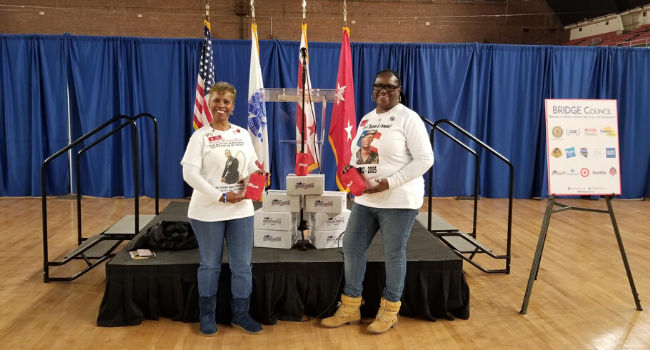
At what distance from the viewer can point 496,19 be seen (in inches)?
434

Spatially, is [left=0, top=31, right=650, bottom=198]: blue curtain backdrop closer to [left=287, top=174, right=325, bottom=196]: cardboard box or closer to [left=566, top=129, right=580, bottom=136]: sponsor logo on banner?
[left=287, top=174, right=325, bottom=196]: cardboard box

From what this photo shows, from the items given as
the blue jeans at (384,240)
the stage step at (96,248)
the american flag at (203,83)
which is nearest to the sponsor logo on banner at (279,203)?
the blue jeans at (384,240)

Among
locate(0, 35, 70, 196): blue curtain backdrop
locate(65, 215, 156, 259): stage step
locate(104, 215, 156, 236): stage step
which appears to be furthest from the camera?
locate(0, 35, 70, 196): blue curtain backdrop

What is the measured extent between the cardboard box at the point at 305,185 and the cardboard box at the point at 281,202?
8 cm

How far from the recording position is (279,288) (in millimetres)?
3176

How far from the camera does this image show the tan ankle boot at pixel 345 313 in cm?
301

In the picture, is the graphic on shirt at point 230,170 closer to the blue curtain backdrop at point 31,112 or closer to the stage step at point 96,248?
the stage step at point 96,248

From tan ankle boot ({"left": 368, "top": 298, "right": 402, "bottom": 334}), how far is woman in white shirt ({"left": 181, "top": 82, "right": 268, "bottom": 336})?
75 cm

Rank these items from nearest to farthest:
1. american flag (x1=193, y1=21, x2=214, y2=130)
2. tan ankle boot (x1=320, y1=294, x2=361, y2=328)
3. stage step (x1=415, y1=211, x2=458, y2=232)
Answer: tan ankle boot (x1=320, y1=294, x2=361, y2=328), stage step (x1=415, y1=211, x2=458, y2=232), american flag (x1=193, y1=21, x2=214, y2=130)

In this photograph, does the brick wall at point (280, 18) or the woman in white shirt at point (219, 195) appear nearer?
the woman in white shirt at point (219, 195)

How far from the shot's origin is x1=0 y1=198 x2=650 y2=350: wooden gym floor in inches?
113

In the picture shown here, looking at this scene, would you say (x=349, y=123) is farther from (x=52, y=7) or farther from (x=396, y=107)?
(x=52, y=7)

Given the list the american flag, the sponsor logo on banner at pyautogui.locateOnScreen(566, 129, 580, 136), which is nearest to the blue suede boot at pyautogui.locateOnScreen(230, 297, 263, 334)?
the sponsor logo on banner at pyautogui.locateOnScreen(566, 129, 580, 136)

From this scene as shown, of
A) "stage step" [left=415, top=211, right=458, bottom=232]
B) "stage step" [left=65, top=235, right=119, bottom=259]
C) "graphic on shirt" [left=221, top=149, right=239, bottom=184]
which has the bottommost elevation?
"stage step" [left=65, top=235, right=119, bottom=259]
